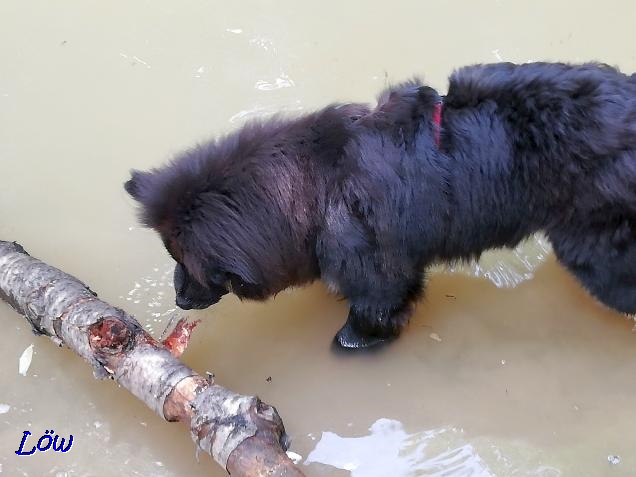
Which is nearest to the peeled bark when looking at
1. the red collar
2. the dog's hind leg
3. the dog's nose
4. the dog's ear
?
the dog's nose

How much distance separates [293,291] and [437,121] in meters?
1.43

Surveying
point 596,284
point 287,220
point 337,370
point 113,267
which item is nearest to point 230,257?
point 287,220

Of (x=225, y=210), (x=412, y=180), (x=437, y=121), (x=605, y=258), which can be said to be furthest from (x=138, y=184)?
(x=605, y=258)

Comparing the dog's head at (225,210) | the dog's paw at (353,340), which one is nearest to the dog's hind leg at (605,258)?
the dog's paw at (353,340)

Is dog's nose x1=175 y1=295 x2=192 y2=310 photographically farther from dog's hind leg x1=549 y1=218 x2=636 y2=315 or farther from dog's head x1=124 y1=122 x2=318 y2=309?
dog's hind leg x1=549 y1=218 x2=636 y2=315

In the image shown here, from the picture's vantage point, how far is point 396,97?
3.42 metres

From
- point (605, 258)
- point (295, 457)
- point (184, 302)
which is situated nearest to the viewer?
point (605, 258)

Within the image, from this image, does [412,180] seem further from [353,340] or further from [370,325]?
[353,340]

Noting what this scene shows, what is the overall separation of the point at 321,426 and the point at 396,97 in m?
1.73

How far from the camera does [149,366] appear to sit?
131 inches

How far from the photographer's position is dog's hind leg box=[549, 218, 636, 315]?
10.9 ft

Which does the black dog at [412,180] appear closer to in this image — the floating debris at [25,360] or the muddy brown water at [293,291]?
the muddy brown water at [293,291]

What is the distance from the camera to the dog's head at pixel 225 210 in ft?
10.7

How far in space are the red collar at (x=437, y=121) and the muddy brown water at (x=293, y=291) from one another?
1205mm
